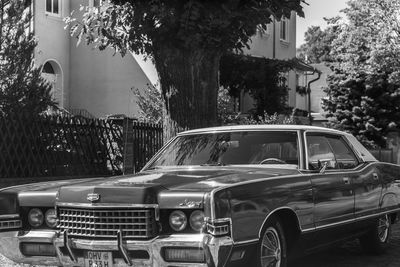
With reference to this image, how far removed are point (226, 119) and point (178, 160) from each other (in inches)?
411

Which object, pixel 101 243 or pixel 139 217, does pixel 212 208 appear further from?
pixel 101 243

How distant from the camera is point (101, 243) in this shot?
4328mm

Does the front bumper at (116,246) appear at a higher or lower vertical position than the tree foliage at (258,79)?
lower

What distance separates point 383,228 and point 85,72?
48.0ft

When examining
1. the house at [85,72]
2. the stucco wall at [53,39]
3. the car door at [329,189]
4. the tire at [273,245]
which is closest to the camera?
the tire at [273,245]

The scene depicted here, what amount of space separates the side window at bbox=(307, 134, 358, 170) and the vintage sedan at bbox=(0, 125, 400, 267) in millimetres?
→ 19

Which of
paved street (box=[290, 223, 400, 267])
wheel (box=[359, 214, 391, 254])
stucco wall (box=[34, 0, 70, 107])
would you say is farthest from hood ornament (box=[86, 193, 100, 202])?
stucco wall (box=[34, 0, 70, 107])

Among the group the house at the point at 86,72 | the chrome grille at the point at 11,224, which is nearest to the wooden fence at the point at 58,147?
the chrome grille at the point at 11,224

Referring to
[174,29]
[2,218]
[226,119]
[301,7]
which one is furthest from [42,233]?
[226,119]

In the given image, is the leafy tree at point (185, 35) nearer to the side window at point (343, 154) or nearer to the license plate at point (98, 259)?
the side window at point (343, 154)

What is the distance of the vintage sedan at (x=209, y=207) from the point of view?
13.6ft

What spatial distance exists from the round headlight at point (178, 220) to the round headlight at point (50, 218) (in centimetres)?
111

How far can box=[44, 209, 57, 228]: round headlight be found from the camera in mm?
4751

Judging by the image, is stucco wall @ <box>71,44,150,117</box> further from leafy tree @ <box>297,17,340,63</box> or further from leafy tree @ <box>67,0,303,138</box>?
leafy tree @ <box>297,17,340,63</box>
